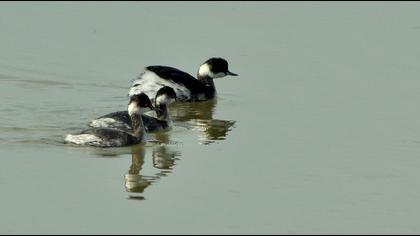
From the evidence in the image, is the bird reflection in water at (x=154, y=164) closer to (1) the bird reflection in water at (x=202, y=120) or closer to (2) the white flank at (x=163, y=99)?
(1) the bird reflection in water at (x=202, y=120)

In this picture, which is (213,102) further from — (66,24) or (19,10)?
(19,10)

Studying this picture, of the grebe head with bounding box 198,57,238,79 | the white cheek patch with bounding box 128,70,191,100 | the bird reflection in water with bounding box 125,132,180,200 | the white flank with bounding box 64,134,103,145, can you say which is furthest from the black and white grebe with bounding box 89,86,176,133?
the grebe head with bounding box 198,57,238,79

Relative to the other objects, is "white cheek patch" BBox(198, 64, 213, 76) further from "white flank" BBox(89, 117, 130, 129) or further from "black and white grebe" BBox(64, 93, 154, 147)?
"black and white grebe" BBox(64, 93, 154, 147)

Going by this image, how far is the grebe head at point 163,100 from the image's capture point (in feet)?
47.1

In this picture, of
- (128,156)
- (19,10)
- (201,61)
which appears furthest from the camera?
(19,10)

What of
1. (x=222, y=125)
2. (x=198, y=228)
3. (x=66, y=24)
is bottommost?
(x=198, y=228)

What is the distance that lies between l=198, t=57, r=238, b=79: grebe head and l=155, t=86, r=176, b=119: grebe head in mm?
2465

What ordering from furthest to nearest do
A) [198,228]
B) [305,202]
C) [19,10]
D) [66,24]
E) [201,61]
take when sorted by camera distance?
1. [19,10]
2. [66,24]
3. [201,61]
4. [305,202]
5. [198,228]

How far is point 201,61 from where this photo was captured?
19.1 metres

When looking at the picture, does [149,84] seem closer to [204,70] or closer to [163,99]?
[204,70]

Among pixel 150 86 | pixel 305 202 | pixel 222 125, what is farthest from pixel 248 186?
pixel 150 86

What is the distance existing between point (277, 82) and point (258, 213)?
7854mm

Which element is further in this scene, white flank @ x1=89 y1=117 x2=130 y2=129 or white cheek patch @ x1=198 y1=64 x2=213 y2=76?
white cheek patch @ x1=198 y1=64 x2=213 y2=76

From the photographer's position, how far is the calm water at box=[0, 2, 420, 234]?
9609mm
